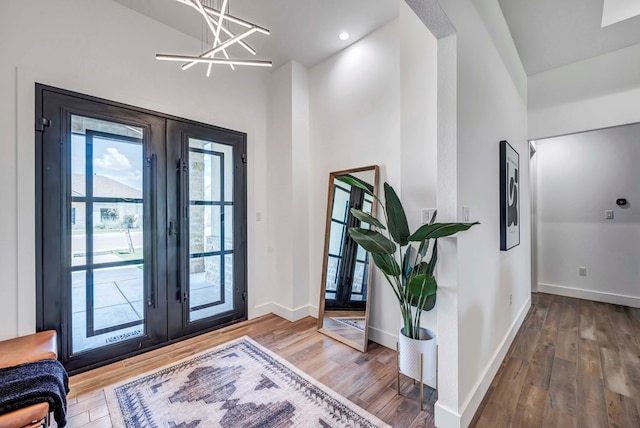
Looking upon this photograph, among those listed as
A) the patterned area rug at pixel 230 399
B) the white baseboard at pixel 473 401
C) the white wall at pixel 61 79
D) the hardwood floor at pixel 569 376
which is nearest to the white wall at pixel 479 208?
the white baseboard at pixel 473 401

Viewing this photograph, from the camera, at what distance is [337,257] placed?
298 cm

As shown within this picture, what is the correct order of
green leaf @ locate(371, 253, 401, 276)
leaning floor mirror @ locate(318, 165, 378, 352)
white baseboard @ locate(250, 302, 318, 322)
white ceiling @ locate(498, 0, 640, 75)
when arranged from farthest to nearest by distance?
1. white baseboard @ locate(250, 302, 318, 322)
2. leaning floor mirror @ locate(318, 165, 378, 352)
3. white ceiling @ locate(498, 0, 640, 75)
4. green leaf @ locate(371, 253, 401, 276)

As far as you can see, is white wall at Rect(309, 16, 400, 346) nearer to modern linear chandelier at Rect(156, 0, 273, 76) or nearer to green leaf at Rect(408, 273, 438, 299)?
green leaf at Rect(408, 273, 438, 299)

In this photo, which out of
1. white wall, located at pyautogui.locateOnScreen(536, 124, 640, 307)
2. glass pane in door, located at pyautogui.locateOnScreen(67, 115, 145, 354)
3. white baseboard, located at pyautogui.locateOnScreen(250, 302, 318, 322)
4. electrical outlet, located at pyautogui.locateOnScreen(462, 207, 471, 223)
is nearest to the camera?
electrical outlet, located at pyautogui.locateOnScreen(462, 207, 471, 223)

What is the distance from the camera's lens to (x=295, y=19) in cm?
257

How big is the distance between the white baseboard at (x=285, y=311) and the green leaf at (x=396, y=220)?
6.21 feet

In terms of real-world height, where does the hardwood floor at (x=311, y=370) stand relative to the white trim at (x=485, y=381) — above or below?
below

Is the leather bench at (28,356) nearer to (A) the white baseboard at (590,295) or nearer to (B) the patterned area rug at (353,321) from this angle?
(B) the patterned area rug at (353,321)

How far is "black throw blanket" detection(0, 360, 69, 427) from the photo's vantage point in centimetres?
125

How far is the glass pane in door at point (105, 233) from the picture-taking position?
219 centimetres

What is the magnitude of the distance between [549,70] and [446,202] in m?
3.17

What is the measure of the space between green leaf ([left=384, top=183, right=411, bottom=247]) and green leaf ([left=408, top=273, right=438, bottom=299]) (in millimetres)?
252

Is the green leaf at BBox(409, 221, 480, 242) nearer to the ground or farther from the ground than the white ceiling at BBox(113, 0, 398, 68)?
nearer to the ground

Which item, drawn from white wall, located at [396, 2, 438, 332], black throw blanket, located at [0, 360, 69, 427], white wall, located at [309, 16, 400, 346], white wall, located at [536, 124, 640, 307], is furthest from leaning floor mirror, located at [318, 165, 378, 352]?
white wall, located at [536, 124, 640, 307]
